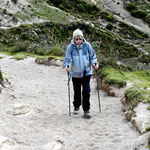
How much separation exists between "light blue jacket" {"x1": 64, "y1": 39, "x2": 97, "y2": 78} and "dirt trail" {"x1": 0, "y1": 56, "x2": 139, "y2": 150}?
4.04 feet

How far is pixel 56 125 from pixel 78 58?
1689 millimetres

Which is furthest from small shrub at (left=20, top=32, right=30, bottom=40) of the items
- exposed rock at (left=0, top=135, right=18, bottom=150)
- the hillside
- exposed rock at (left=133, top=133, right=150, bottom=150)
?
exposed rock at (left=133, top=133, right=150, bottom=150)

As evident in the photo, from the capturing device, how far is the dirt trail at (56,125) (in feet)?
13.6

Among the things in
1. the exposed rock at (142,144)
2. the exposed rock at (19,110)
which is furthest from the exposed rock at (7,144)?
the exposed rock at (142,144)

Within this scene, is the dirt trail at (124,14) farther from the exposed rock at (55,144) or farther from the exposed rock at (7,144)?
the exposed rock at (7,144)

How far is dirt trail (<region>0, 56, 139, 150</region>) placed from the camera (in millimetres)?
4137

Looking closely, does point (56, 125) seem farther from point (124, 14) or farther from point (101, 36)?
point (124, 14)

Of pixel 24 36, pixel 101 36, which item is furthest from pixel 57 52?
pixel 101 36

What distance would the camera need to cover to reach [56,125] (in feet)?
17.6

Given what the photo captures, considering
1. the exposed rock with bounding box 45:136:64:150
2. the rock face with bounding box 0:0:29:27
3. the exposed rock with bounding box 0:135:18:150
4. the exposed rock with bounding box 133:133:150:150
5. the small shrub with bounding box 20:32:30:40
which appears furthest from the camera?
the rock face with bounding box 0:0:29:27

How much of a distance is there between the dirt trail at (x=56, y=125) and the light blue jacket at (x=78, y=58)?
1231mm

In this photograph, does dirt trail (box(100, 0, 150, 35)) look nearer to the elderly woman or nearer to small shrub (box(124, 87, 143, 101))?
small shrub (box(124, 87, 143, 101))

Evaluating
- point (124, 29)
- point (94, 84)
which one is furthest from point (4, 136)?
point (124, 29)

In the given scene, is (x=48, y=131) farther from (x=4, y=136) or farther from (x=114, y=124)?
(x=114, y=124)
